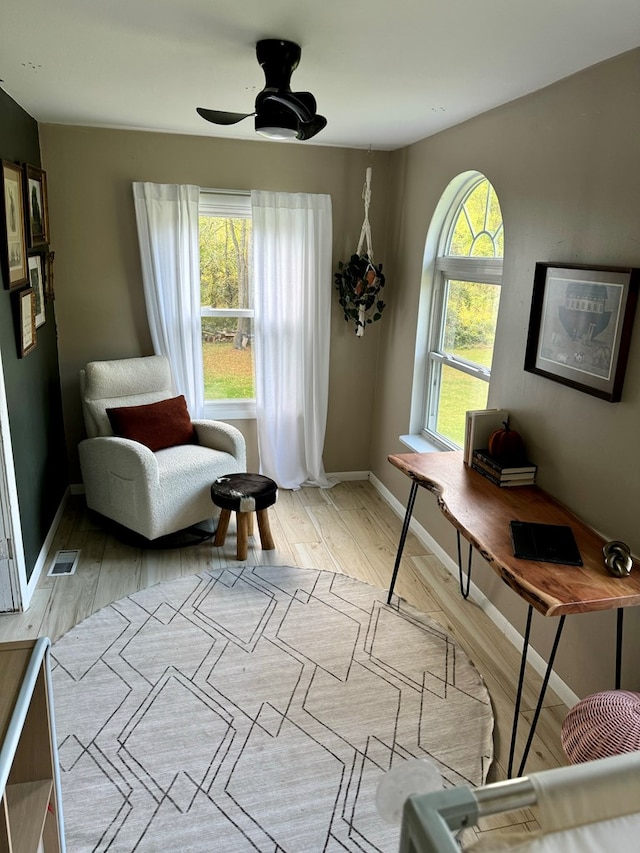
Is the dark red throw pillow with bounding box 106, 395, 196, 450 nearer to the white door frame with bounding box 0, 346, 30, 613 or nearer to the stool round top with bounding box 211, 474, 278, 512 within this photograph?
the stool round top with bounding box 211, 474, 278, 512

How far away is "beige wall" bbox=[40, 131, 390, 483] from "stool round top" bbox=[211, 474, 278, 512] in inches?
47.7

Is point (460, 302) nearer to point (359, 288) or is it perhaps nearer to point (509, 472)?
point (359, 288)

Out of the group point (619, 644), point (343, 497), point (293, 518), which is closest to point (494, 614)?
point (619, 644)

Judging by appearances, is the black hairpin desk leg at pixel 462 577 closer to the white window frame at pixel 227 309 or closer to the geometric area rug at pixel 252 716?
the geometric area rug at pixel 252 716

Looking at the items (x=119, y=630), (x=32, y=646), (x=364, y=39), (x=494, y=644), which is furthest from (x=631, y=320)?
(x=119, y=630)

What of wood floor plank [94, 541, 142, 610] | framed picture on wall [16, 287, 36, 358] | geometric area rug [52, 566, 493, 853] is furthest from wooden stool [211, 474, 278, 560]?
framed picture on wall [16, 287, 36, 358]

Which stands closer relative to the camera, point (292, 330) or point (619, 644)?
point (619, 644)

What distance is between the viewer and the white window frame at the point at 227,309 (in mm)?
3938

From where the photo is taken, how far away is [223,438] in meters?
3.77

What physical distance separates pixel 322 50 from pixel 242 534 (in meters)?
2.35

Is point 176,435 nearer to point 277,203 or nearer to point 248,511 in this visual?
point 248,511

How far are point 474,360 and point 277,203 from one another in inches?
66.3

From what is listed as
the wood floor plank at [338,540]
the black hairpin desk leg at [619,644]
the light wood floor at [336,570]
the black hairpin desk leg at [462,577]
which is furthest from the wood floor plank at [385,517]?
the black hairpin desk leg at [619,644]

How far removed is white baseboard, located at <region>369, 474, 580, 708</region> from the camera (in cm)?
245
